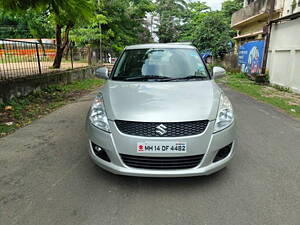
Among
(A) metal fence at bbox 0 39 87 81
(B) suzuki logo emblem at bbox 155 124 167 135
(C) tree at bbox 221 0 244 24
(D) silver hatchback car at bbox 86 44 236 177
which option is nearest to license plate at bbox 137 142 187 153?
(D) silver hatchback car at bbox 86 44 236 177

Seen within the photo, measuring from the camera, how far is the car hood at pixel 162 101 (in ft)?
8.09

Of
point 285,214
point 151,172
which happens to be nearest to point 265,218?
point 285,214

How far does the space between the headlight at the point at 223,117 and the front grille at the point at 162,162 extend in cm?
41

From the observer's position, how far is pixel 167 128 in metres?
2.40

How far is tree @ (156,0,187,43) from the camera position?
4284cm

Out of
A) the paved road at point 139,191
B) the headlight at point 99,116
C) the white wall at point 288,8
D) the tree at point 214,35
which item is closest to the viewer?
the paved road at point 139,191

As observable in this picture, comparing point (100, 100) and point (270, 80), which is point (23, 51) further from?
point (270, 80)

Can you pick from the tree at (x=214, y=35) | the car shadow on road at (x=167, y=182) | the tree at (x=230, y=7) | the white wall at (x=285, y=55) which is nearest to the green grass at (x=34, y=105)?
the car shadow on road at (x=167, y=182)

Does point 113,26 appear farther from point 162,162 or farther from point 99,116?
point 162,162

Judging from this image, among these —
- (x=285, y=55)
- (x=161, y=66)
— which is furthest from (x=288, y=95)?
(x=161, y=66)

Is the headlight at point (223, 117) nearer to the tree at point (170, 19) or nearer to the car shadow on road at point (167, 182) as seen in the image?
the car shadow on road at point (167, 182)

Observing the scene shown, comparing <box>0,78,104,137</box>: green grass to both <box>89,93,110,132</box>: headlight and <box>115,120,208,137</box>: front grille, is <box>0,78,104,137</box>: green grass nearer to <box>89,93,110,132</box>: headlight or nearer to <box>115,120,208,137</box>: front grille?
<box>89,93,110,132</box>: headlight

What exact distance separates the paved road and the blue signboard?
9785mm

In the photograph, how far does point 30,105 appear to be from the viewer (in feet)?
21.3
